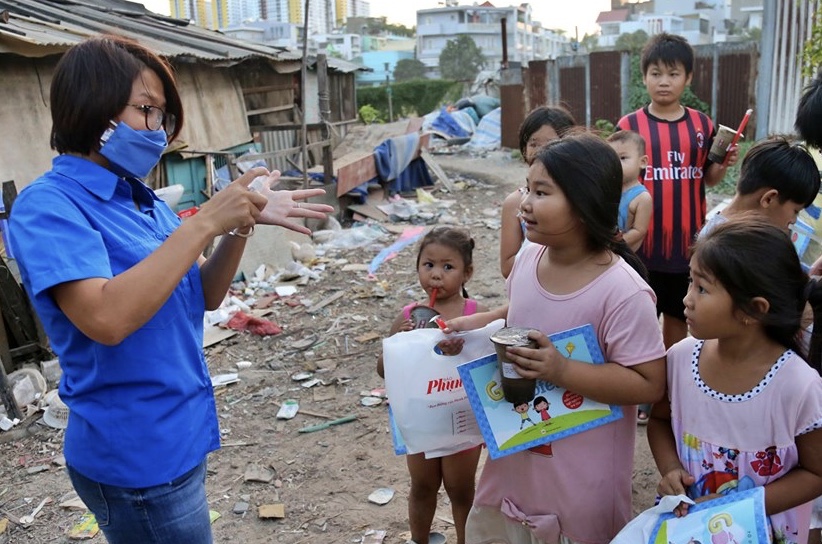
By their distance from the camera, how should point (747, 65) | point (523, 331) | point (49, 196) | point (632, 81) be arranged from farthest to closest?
1. point (632, 81)
2. point (747, 65)
3. point (523, 331)
4. point (49, 196)

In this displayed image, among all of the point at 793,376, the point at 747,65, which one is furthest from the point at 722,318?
the point at 747,65

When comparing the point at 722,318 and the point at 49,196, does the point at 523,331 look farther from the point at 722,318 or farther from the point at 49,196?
the point at 49,196

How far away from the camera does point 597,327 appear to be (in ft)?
5.86

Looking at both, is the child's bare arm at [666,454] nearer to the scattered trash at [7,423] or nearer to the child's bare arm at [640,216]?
the child's bare arm at [640,216]

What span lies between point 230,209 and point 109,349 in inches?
16.8

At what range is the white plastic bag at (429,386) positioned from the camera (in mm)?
2037

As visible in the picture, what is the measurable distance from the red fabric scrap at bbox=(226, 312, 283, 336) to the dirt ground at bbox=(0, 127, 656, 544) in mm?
110

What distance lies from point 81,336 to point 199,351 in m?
0.33

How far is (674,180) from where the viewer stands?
11.7 ft

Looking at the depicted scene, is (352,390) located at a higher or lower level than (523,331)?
lower

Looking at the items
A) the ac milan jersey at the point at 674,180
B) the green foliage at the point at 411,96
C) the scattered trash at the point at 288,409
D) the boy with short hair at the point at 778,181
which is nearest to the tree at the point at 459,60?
the green foliage at the point at 411,96

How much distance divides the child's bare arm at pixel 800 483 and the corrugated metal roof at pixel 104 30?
252 inches

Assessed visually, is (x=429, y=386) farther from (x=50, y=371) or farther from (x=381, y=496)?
(x=50, y=371)

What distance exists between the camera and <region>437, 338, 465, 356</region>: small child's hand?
6.66 feet
